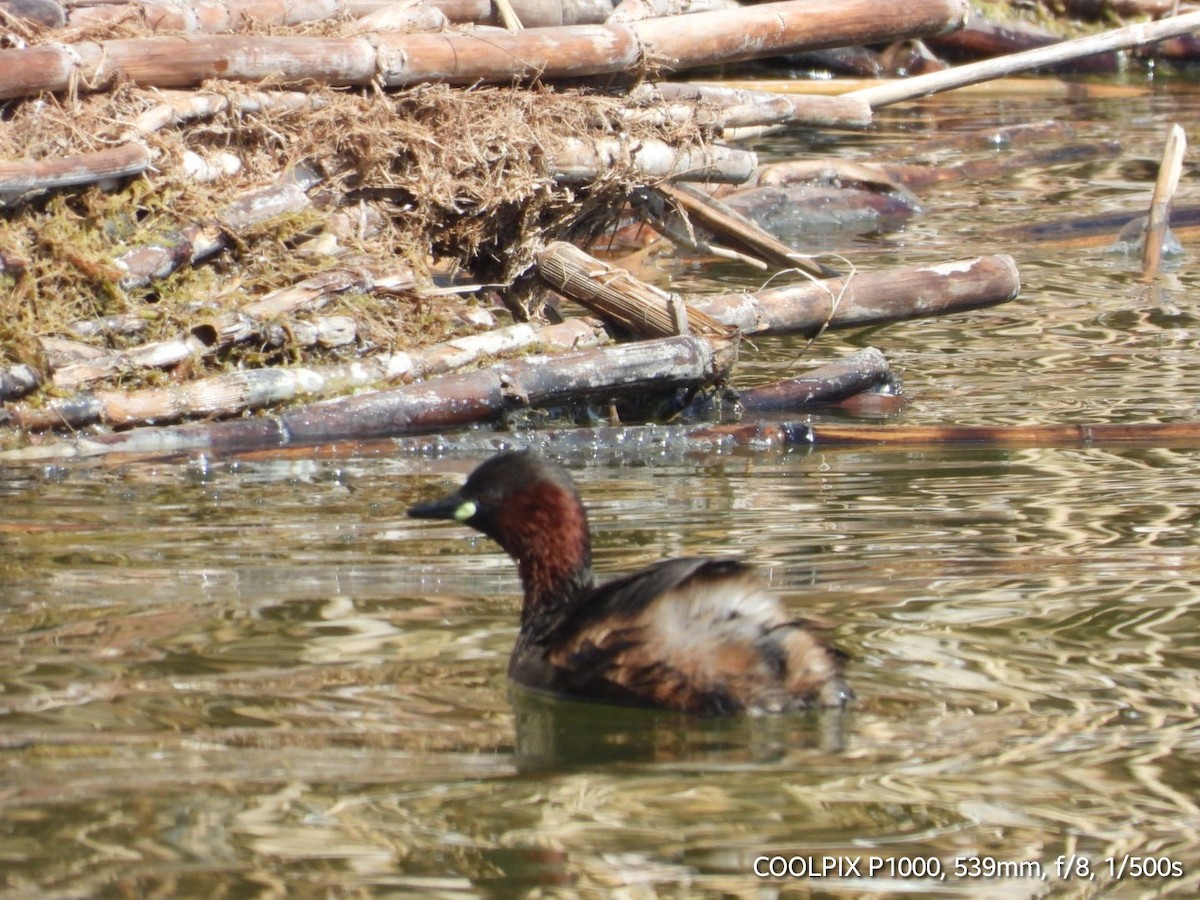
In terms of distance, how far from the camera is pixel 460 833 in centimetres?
370

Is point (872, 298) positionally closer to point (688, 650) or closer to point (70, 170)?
point (70, 170)

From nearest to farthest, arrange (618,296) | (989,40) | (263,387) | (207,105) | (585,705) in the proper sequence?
(585,705) → (263,387) → (207,105) → (618,296) → (989,40)

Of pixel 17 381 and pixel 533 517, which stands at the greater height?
pixel 17 381

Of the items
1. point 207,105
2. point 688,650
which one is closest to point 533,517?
point 688,650

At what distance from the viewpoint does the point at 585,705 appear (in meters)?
4.61

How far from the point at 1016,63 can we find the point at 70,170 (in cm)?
640

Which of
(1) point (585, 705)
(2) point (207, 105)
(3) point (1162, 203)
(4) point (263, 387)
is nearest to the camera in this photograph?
(1) point (585, 705)

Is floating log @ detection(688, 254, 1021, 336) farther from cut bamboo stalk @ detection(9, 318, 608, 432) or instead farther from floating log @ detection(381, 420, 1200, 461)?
floating log @ detection(381, 420, 1200, 461)

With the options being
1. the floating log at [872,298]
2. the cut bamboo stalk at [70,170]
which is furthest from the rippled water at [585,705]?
the floating log at [872,298]

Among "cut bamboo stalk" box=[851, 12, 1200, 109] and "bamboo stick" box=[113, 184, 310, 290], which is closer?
"bamboo stick" box=[113, 184, 310, 290]

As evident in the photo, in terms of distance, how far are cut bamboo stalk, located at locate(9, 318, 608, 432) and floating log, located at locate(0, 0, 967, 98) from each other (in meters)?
1.40

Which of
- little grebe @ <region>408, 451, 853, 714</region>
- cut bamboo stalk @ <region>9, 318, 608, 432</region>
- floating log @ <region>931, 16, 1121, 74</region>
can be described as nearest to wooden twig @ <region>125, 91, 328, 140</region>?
cut bamboo stalk @ <region>9, 318, 608, 432</region>

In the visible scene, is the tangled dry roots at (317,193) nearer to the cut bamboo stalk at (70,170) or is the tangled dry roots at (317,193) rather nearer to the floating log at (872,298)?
the cut bamboo stalk at (70,170)

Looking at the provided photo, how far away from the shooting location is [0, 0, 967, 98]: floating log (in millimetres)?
8148
